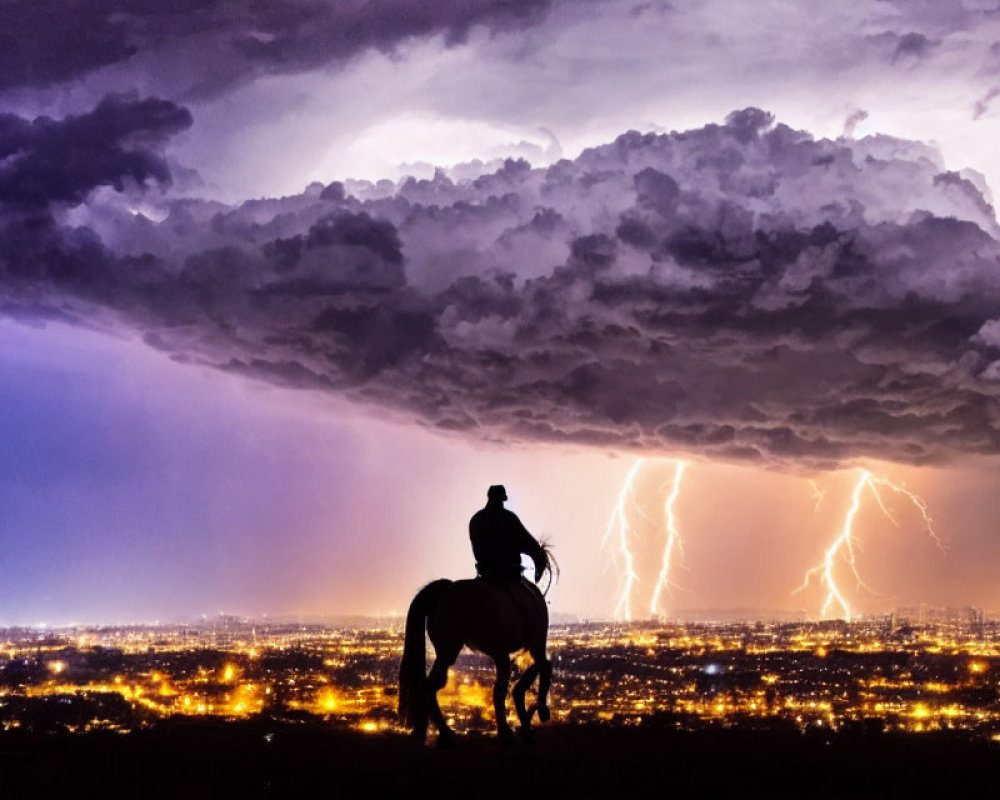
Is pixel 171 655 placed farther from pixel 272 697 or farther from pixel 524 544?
pixel 524 544

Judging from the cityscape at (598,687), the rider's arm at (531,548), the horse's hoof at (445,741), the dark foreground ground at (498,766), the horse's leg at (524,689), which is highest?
the rider's arm at (531,548)

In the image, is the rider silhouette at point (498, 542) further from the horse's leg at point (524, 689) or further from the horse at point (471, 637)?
the horse's leg at point (524, 689)

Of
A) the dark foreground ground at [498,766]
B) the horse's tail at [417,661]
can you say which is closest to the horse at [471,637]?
the horse's tail at [417,661]

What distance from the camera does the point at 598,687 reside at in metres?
60.2

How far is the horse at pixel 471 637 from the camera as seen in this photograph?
49.6ft

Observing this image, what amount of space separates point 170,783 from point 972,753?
37.6 feet

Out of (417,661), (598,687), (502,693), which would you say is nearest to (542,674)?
(502,693)

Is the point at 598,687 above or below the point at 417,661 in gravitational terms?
below

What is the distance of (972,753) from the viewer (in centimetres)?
1620

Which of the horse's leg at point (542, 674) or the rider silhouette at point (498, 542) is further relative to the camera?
the horse's leg at point (542, 674)

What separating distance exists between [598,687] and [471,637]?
4718cm

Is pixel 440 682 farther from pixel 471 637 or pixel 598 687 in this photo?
pixel 598 687

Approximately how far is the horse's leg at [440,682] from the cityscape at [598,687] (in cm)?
485

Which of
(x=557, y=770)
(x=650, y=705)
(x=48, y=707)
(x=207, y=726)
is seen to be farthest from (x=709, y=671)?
(x=557, y=770)
